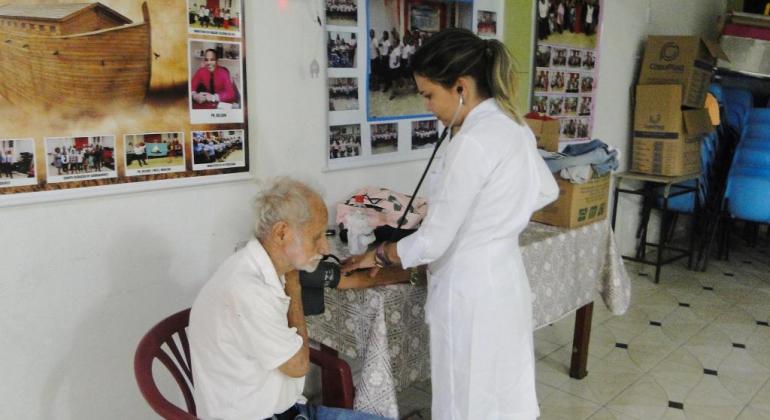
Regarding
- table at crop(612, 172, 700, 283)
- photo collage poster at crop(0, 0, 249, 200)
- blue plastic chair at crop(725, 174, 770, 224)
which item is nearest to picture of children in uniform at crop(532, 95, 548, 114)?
table at crop(612, 172, 700, 283)

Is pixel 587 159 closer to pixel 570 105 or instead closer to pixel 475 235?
pixel 475 235

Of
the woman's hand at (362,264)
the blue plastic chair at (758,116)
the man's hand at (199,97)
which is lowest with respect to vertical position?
the woman's hand at (362,264)

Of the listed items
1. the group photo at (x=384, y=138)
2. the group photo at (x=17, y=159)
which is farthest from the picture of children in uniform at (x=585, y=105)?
the group photo at (x=17, y=159)

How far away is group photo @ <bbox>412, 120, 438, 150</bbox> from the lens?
115 inches

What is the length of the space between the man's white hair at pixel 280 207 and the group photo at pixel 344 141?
1.14 m

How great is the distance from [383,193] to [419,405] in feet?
3.13

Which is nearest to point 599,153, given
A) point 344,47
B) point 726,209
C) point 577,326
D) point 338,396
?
point 577,326

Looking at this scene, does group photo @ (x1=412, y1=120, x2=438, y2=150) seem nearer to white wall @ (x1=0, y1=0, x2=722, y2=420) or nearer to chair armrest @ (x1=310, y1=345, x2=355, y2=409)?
white wall @ (x1=0, y1=0, x2=722, y2=420)

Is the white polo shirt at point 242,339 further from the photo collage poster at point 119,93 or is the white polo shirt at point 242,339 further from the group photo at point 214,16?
the group photo at point 214,16

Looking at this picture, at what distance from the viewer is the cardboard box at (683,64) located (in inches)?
169

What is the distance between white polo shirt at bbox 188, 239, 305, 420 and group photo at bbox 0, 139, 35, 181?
0.79 meters

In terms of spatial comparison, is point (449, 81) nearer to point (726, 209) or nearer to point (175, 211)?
point (175, 211)

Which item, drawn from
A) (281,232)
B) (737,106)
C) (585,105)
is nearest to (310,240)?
(281,232)

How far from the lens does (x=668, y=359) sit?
3.26 meters
